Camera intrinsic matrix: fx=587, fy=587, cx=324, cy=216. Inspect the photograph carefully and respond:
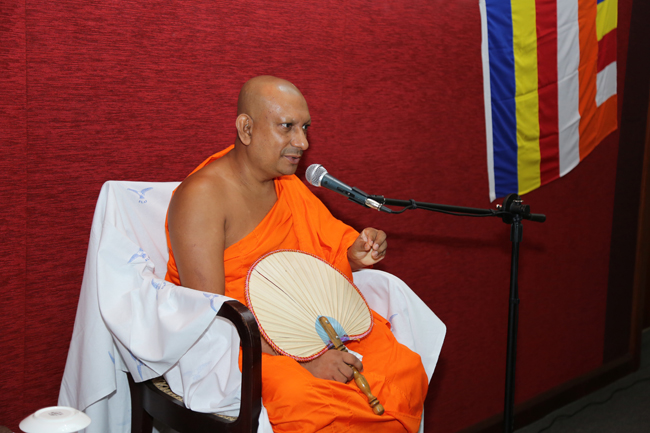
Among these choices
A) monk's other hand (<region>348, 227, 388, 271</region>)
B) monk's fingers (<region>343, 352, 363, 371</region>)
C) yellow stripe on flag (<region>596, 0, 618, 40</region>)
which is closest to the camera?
monk's fingers (<region>343, 352, 363, 371</region>)

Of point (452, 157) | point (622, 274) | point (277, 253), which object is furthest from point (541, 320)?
point (277, 253)

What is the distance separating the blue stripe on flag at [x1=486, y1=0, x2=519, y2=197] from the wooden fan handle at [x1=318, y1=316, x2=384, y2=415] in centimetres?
156

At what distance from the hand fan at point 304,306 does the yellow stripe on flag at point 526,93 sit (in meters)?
1.54

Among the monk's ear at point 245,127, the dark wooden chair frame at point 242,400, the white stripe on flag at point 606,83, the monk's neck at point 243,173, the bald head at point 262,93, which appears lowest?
the dark wooden chair frame at point 242,400

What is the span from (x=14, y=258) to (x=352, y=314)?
94 cm

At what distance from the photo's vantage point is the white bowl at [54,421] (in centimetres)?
90

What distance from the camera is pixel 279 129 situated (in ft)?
5.44

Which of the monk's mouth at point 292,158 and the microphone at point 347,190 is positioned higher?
the monk's mouth at point 292,158

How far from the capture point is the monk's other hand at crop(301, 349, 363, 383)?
1484 millimetres

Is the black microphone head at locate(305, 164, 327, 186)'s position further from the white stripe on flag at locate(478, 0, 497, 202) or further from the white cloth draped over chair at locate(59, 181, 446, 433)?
the white stripe on flag at locate(478, 0, 497, 202)

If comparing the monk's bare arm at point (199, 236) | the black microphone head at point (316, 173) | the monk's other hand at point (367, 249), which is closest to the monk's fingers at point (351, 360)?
the monk's bare arm at point (199, 236)

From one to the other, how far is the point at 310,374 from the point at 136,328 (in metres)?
0.44

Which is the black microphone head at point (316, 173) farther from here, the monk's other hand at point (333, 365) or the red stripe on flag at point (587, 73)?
the red stripe on flag at point (587, 73)

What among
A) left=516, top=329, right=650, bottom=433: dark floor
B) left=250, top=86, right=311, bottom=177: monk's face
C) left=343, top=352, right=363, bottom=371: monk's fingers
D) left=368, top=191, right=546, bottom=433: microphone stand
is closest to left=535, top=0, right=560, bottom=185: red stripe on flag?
left=516, top=329, right=650, bottom=433: dark floor
